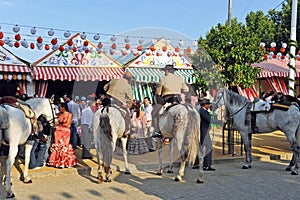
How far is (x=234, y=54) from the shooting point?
10211mm

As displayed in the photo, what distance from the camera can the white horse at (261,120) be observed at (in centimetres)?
895

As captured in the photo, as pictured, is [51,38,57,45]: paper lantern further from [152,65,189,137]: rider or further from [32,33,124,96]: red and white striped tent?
[152,65,189,137]: rider

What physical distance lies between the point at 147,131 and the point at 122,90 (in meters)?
3.21

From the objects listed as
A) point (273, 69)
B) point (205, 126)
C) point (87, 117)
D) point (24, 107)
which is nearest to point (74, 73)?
point (87, 117)

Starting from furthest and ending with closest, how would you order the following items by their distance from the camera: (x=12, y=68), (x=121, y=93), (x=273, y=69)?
(x=273, y=69)
(x=12, y=68)
(x=121, y=93)

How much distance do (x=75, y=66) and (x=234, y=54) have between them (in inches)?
308

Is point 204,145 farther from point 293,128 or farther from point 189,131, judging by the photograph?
point 293,128

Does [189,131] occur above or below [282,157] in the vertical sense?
above

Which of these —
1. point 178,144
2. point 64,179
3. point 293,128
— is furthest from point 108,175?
point 293,128

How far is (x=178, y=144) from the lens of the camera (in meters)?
7.81

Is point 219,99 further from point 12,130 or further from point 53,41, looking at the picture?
point 53,41

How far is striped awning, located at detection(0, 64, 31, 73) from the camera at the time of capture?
44.8 feet

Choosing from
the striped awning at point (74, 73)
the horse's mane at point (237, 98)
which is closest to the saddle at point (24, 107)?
the horse's mane at point (237, 98)

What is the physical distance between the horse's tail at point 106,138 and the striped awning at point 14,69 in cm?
751
